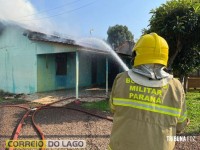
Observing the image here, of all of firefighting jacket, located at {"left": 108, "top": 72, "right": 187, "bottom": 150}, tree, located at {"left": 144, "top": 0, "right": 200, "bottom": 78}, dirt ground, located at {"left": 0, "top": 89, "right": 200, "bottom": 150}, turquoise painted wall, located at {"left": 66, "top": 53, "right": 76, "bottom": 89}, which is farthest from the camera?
turquoise painted wall, located at {"left": 66, "top": 53, "right": 76, "bottom": 89}

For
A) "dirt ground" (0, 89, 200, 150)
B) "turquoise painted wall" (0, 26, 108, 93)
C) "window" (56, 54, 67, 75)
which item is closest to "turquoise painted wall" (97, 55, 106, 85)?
"turquoise painted wall" (0, 26, 108, 93)

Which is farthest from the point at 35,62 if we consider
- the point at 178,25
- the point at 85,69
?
the point at 178,25

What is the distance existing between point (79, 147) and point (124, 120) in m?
3.79

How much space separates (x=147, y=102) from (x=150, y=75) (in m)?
0.23

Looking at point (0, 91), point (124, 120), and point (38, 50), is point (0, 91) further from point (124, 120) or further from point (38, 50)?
point (124, 120)

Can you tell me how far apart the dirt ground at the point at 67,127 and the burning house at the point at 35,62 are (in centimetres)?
540

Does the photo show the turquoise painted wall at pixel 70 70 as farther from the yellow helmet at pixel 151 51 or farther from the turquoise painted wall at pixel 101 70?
the yellow helmet at pixel 151 51

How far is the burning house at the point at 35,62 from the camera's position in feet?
49.9

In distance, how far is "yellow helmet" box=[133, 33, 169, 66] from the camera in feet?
7.41

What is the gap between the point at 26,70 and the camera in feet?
52.7

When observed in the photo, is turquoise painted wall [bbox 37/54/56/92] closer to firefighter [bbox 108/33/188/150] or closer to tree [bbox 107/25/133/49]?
firefighter [bbox 108/33/188/150]

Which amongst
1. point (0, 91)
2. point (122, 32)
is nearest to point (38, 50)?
point (0, 91)

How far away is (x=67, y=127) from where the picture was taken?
24.6 ft

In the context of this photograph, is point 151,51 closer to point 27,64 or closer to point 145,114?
point 145,114
